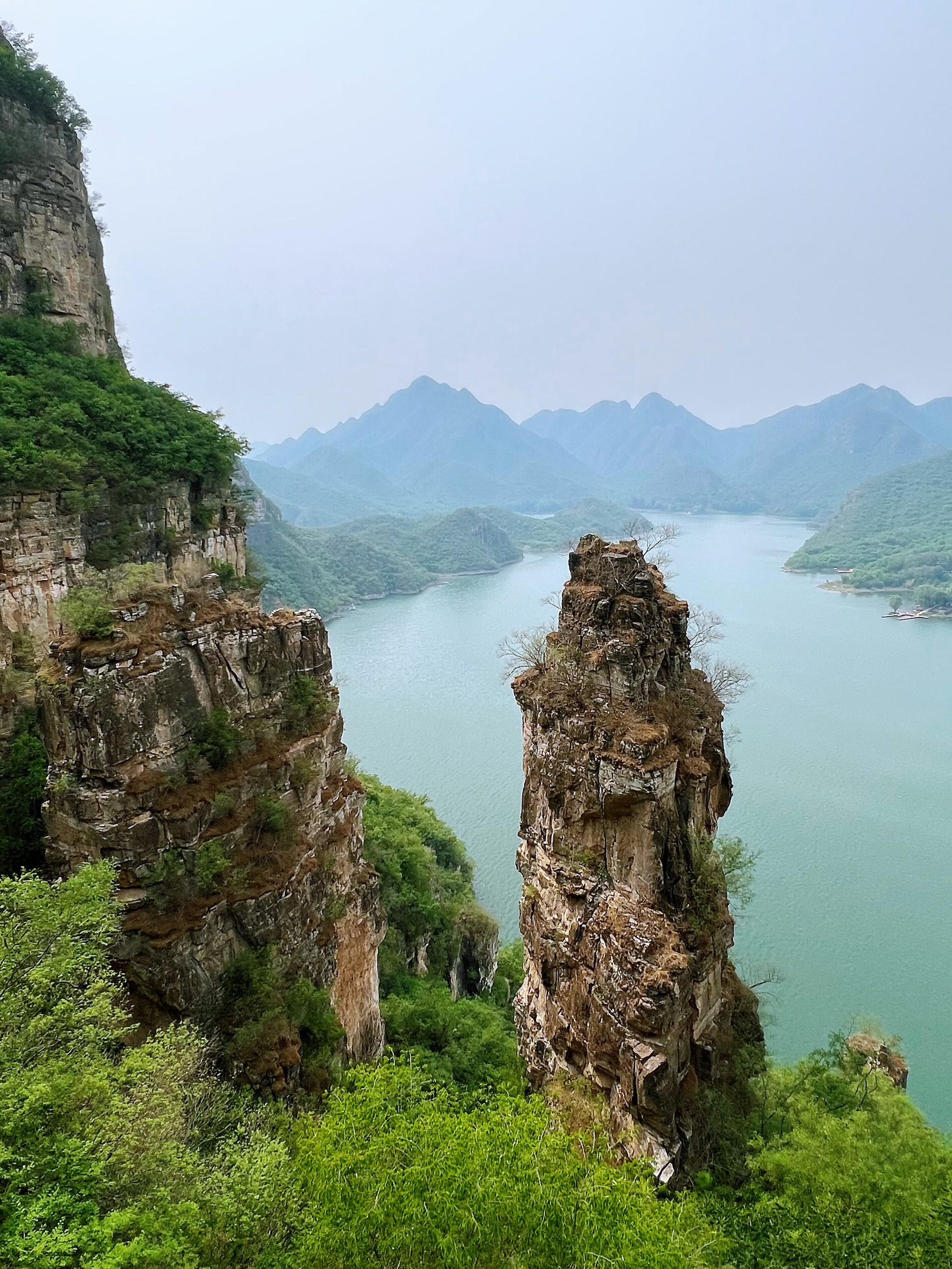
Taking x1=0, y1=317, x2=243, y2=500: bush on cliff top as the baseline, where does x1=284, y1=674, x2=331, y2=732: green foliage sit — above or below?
below

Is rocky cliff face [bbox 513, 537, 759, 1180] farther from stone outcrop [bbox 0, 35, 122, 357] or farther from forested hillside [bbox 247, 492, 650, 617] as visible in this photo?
forested hillside [bbox 247, 492, 650, 617]

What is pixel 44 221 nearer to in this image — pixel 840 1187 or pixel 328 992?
pixel 328 992

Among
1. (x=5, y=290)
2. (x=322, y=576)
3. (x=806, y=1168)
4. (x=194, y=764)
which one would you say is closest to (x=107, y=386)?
(x=5, y=290)

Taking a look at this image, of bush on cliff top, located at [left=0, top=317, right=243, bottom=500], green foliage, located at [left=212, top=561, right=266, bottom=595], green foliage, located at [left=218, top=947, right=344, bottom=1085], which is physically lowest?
green foliage, located at [left=218, top=947, right=344, bottom=1085]

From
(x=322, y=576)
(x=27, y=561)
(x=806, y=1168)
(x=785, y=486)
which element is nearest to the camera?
(x=806, y=1168)

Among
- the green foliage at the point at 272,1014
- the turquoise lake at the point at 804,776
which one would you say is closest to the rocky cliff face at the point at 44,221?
the green foliage at the point at 272,1014

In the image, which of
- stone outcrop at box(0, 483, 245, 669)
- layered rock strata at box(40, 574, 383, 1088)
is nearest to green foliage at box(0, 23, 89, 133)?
stone outcrop at box(0, 483, 245, 669)

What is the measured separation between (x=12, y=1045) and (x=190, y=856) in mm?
3002

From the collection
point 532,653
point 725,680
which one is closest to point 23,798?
point 532,653

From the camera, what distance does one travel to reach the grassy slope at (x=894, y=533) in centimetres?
7300

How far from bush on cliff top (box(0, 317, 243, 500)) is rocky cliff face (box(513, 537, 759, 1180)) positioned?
9.95 m

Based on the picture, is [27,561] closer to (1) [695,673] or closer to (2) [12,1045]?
(2) [12,1045]

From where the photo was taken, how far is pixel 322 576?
227ft

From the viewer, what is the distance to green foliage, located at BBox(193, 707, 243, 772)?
8.34 metres
